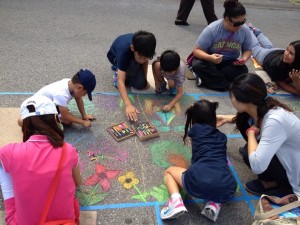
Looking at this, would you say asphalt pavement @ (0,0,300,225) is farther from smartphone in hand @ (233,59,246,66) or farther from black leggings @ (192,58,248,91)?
smartphone in hand @ (233,59,246,66)

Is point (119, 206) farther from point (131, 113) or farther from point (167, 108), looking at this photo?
point (167, 108)

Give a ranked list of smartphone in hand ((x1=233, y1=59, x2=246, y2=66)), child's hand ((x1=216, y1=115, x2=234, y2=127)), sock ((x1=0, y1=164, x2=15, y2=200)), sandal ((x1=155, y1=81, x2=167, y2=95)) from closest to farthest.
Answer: sock ((x1=0, y1=164, x2=15, y2=200)) < child's hand ((x1=216, y1=115, x2=234, y2=127)) < sandal ((x1=155, y1=81, x2=167, y2=95)) < smartphone in hand ((x1=233, y1=59, x2=246, y2=66))

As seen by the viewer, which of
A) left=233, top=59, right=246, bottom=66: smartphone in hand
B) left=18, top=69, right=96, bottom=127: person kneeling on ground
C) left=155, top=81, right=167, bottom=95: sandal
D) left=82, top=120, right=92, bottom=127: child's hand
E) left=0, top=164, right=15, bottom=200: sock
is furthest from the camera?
left=233, top=59, right=246, bottom=66: smartphone in hand

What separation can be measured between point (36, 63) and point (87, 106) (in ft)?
4.05

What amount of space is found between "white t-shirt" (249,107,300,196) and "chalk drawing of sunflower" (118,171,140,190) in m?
0.98

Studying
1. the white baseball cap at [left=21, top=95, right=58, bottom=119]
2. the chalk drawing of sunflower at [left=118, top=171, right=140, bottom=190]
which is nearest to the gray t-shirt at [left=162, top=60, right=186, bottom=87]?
the chalk drawing of sunflower at [left=118, top=171, right=140, bottom=190]

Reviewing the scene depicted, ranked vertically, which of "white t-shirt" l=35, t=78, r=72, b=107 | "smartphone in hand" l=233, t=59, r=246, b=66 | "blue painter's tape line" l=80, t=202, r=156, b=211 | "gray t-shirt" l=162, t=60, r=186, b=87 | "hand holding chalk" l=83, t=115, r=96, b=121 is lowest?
"blue painter's tape line" l=80, t=202, r=156, b=211

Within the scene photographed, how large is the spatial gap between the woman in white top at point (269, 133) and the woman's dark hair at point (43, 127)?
131cm

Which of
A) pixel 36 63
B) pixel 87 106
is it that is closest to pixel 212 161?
pixel 87 106

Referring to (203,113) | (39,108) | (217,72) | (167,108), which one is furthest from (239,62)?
(39,108)

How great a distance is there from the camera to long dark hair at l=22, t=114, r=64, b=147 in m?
1.82

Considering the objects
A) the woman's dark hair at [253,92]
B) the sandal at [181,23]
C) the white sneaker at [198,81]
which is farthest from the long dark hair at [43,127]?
the sandal at [181,23]

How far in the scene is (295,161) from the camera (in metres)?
2.28

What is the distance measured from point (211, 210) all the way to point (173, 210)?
0.30 m
